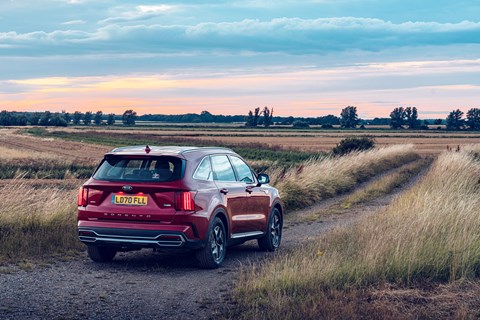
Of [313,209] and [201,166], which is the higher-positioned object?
[201,166]

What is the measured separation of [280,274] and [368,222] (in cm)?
518

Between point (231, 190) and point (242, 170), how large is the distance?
938 mm

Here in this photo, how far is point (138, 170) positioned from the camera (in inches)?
429

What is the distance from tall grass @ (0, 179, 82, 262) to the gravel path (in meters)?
0.78

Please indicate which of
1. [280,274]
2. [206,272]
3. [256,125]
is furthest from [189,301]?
[256,125]

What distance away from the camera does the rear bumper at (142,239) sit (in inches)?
410

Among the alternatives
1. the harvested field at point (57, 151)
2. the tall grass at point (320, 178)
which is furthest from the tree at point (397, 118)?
the tall grass at point (320, 178)

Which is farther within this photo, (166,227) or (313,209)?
(313,209)

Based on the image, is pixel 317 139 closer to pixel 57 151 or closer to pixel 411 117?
pixel 57 151

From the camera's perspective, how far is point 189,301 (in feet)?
28.9

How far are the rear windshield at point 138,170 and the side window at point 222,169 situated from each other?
0.74 meters

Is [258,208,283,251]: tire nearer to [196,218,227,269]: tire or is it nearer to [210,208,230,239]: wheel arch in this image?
[210,208,230,239]: wheel arch

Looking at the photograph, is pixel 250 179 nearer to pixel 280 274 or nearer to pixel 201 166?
pixel 201 166

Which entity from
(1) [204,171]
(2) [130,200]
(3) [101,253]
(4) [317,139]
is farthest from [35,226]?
(4) [317,139]
